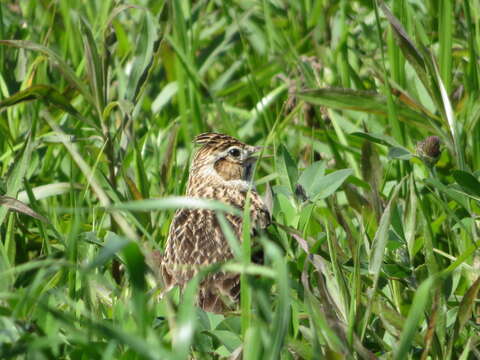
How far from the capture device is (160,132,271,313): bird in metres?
4.14

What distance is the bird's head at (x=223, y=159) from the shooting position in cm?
541

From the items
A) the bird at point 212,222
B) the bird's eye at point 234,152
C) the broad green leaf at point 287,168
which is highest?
the broad green leaf at point 287,168

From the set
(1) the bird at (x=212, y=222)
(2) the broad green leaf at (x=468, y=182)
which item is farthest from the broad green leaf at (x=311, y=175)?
(2) the broad green leaf at (x=468, y=182)

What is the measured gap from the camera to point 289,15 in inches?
274

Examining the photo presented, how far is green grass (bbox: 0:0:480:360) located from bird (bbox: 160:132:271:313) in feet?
0.59

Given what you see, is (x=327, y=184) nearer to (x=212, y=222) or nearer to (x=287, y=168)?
(x=287, y=168)

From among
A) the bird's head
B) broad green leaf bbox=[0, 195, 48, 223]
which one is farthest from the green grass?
the bird's head

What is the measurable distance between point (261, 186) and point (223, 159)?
32cm

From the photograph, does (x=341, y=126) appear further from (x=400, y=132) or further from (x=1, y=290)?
(x=1, y=290)

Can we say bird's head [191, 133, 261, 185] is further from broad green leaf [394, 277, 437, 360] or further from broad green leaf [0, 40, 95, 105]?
broad green leaf [394, 277, 437, 360]

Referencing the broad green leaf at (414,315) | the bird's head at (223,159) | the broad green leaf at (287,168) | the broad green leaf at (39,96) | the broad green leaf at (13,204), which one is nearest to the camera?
the broad green leaf at (414,315)

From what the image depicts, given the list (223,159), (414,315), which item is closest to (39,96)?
(223,159)

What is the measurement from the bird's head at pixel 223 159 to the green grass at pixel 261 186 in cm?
16

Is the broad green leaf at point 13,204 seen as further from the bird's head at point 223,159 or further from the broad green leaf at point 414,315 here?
the bird's head at point 223,159
